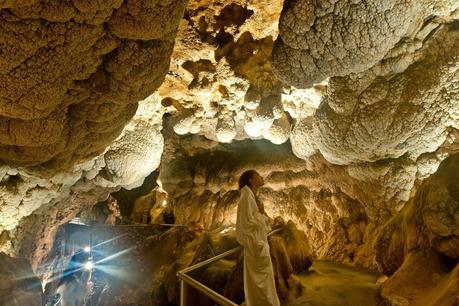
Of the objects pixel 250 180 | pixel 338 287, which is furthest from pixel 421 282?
pixel 338 287

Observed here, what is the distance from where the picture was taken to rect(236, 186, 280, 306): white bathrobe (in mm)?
3275

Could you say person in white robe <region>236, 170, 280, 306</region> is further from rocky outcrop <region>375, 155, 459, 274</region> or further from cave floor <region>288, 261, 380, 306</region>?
rocky outcrop <region>375, 155, 459, 274</region>

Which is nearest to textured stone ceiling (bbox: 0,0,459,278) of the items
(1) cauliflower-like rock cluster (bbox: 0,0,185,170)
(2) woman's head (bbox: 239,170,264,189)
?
(1) cauliflower-like rock cluster (bbox: 0,0,185,170)

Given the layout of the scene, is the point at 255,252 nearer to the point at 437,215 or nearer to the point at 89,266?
the point at 437,215

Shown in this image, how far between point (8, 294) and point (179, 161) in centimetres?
530

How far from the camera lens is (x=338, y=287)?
4.75 meters

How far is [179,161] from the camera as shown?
356 inches

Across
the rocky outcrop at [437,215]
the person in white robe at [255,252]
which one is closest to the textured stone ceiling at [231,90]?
the rocky outcrop at [437,215]

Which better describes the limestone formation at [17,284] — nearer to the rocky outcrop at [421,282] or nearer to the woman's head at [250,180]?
the woman's head at [250,180]

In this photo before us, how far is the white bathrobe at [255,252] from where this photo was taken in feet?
10.7

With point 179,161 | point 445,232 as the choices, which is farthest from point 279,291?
point 179,161

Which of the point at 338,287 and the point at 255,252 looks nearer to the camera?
the point at 255,252

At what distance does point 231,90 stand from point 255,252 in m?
3.75

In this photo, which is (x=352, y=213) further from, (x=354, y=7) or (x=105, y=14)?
(x=105, y=14)
